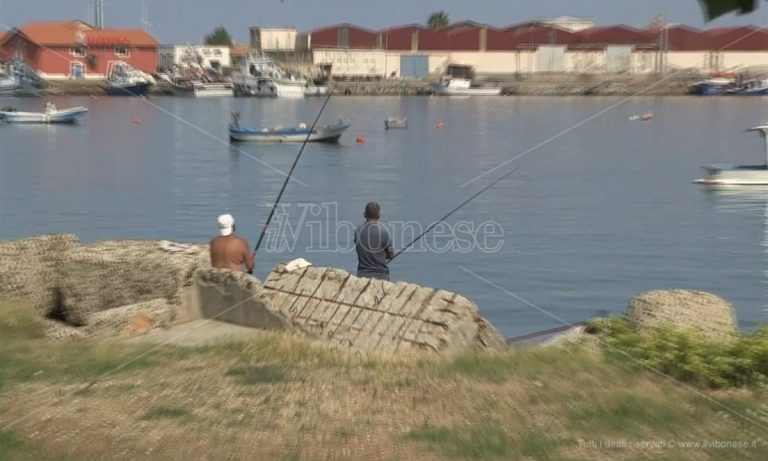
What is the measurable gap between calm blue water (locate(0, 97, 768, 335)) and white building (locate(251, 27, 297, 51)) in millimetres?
4665

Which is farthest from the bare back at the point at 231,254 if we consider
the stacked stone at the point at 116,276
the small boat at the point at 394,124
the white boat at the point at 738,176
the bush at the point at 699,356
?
the small boat at the point at 394,124

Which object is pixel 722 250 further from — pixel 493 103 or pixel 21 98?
pixel 21 98

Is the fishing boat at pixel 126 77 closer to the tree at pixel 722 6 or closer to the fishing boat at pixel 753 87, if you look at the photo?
the fishing boat at pixel 753 87

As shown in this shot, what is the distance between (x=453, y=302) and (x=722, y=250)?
21.5m

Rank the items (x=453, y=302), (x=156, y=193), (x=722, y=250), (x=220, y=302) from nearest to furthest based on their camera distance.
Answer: (x=453, y=302)
(x=220, y=302)
(x=722, y=250)
(x=156, y=193)

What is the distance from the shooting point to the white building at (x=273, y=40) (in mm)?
18984

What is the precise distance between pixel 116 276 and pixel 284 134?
1738 inches

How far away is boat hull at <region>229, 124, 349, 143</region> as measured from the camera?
57.6 metres

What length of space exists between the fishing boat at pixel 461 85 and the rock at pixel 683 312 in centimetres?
10866

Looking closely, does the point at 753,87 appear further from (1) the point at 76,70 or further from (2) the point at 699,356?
(2) the point at 699,356

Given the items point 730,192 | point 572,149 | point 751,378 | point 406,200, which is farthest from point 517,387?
point 572,149

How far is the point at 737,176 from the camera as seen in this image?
3997 cm

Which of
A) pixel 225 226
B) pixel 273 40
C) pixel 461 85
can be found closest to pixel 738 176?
pixel 273 40

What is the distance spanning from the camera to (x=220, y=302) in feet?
32.4
